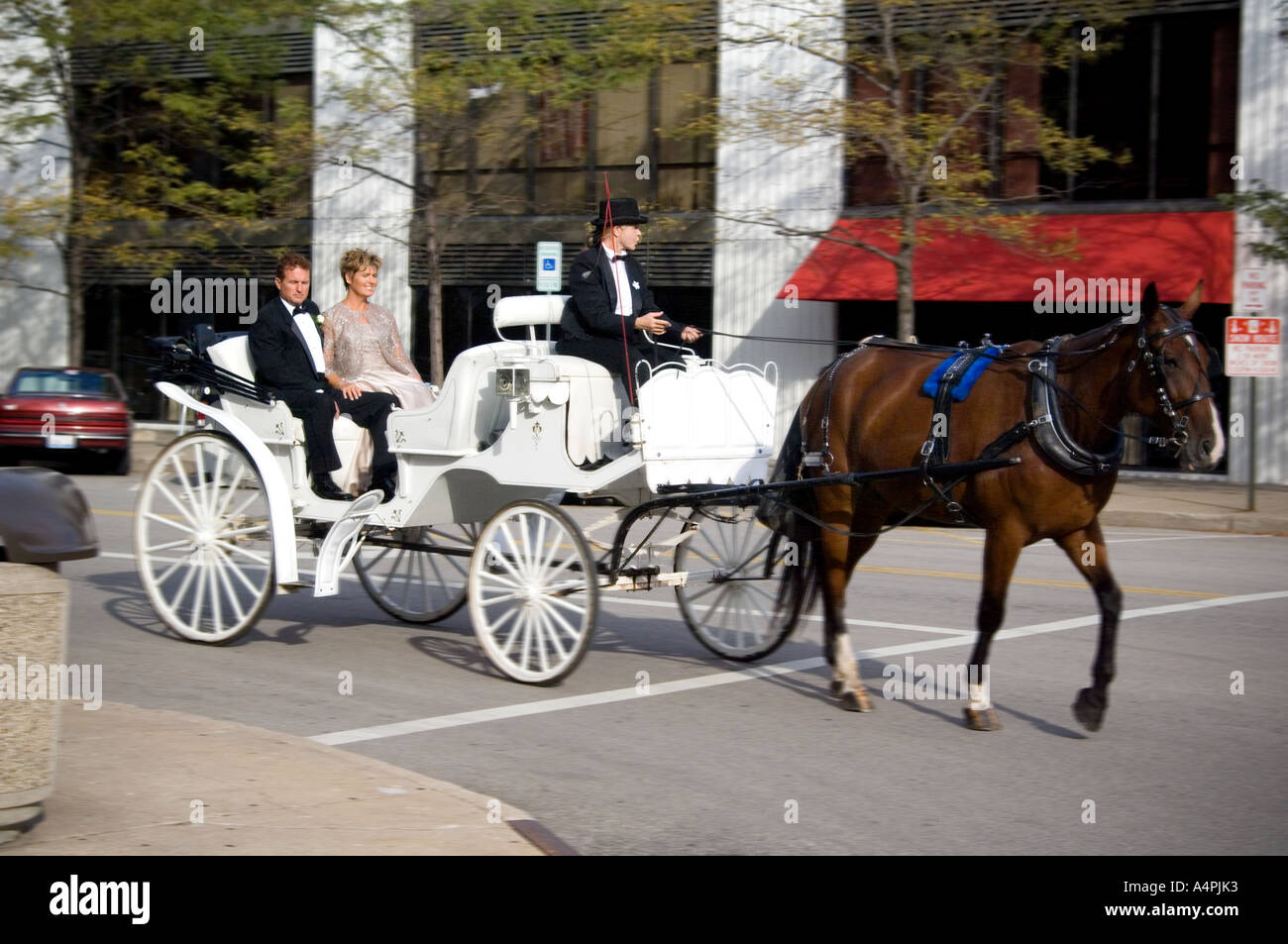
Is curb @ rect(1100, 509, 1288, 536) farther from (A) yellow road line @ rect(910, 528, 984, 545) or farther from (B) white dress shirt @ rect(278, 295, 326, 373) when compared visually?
(B) white dress shirt @ rect(278, 295, 326, 373)

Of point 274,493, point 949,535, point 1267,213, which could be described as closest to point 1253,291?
point 1267,213

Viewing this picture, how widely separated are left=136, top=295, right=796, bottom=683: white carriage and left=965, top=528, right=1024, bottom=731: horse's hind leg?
4.78ft

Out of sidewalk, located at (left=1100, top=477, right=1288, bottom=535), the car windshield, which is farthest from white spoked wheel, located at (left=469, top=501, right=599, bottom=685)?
the car windshield

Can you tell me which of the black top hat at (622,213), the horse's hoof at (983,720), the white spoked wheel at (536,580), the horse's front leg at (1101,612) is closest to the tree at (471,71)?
the black top hat at (622,213)

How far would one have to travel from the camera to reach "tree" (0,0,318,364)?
89.9ft

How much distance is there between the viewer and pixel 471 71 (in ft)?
81.8

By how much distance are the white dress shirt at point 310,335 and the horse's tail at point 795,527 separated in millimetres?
3064

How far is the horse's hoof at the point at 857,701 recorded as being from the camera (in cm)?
756

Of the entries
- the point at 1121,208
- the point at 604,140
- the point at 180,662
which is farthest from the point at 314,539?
the point at 604,140

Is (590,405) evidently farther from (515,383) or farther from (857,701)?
(857,701)

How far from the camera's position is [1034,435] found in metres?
6.95
